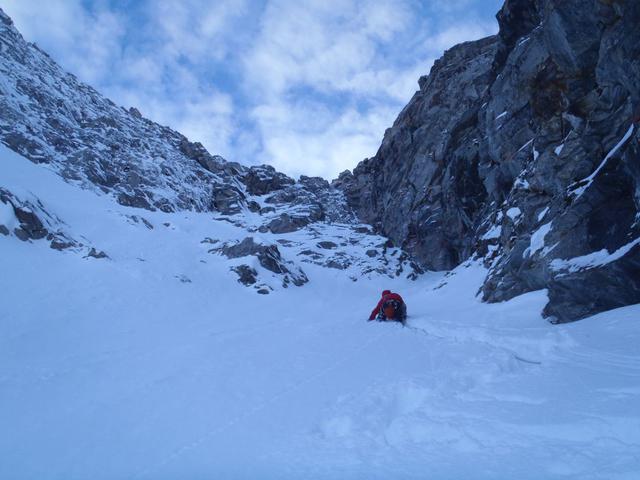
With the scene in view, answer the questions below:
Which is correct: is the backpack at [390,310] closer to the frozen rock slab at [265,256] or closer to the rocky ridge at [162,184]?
the rocky ridge at [162,184]

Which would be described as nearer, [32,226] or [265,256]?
[32,226]

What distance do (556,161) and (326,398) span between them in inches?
557

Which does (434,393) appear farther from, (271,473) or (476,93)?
(476,93)

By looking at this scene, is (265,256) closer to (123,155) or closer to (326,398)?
(326,398)

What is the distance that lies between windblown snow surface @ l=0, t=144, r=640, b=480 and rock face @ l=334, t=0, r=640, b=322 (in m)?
1.40

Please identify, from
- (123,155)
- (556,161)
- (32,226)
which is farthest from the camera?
(123,155)

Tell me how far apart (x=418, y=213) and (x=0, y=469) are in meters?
47.2

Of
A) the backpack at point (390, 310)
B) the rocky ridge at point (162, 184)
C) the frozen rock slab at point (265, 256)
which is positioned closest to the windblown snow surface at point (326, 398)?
the backpack at point (390, 310)

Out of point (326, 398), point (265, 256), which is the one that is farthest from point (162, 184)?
point (326, 398)

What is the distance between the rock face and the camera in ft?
33.1

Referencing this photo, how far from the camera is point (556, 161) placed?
50.5 ft

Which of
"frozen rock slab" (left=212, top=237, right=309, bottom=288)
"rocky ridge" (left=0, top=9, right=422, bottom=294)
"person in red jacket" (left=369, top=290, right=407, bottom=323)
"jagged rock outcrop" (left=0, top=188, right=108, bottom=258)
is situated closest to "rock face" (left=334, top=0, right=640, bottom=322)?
"person in red jacket" (left=369, top=290, right=407, bottom=323)

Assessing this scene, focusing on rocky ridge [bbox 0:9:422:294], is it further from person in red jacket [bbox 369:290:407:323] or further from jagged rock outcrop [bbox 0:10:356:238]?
person in red jacket [bbox 369:290:407:323]

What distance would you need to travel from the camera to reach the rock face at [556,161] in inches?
397
